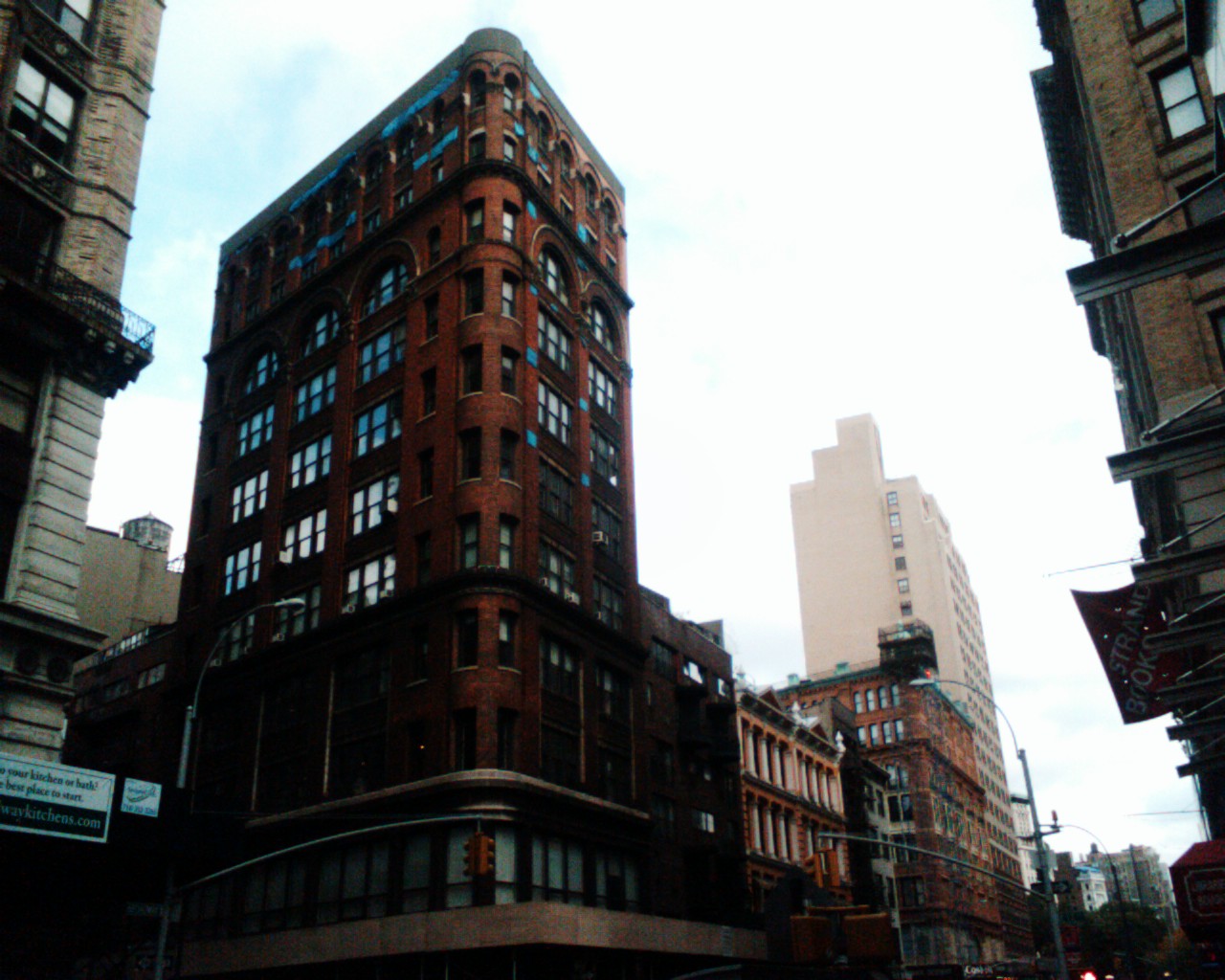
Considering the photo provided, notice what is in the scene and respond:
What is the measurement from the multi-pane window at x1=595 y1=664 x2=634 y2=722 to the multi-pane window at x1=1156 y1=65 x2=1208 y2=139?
29.1 m

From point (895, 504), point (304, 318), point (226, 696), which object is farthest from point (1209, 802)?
point (895, 504)

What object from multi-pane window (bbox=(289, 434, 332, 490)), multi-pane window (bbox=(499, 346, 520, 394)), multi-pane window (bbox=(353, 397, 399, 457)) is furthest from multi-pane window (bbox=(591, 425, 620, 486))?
multi-pane window (bbox=(289, 434, 332, 490))

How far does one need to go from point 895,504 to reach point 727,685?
238 ft

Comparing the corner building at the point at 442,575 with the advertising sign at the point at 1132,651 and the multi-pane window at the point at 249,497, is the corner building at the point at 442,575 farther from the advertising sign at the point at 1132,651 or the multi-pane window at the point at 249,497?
the advertising sign at the point at 1132,651

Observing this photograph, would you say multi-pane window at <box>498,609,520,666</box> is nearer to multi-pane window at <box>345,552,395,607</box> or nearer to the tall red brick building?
multi-pane window at <box>345,552,395,607</box>

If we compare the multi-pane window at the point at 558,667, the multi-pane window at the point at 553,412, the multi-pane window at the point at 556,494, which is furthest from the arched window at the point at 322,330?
the multi-pane window at the point at 558,667

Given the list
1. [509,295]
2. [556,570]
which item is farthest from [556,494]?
[509,295]

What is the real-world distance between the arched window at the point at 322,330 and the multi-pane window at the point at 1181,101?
122 ft

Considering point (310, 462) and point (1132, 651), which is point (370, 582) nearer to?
point (310, 462)

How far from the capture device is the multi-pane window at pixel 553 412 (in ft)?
156

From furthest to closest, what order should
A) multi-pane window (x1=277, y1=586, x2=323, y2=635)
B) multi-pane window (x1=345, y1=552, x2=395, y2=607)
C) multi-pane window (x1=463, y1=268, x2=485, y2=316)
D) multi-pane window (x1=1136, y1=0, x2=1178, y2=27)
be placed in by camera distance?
multi-pane window (x1=277, y1=586, x2=323, y2=635) → multi-pane window (x1=463, y1=268, x2=485, y2=316) → multi-pane window (x1=345, y1=552, x2=395, y2=607) → multi-pane window (x1=1136, y1=0, x2=1178, y2=27)

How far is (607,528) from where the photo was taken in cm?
5091

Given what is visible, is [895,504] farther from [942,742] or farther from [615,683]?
[615,683]

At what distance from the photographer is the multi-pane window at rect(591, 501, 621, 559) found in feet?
162
